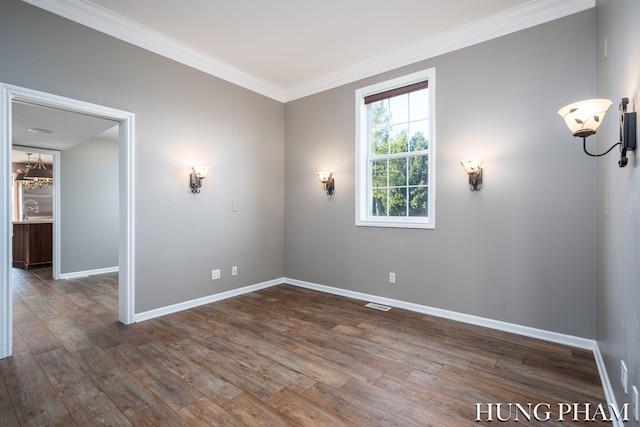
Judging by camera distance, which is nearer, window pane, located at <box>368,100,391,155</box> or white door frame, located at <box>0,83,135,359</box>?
white door frame, located at <box>0,83,135,359</box>

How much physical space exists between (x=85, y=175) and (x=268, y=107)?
3.99 m

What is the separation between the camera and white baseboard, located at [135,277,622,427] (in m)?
2.41

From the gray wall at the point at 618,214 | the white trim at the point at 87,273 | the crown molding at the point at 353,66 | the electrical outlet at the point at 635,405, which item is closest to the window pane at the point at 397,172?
the crown molding at the point at 353,66

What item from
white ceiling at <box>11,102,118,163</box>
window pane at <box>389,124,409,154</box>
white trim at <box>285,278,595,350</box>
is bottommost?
white trim at <box>285,278,595,350</box>

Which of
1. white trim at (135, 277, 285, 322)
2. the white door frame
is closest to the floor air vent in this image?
white trim at (135, 277, 285, 322)

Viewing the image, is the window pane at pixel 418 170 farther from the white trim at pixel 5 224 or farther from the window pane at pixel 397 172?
the white trim at pixel 5 224

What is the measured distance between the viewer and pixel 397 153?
3930 mm

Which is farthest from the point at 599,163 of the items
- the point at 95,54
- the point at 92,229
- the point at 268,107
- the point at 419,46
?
the point at 92,229

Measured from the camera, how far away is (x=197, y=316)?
3527 mm

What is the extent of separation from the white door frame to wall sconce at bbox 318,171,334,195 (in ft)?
7.51

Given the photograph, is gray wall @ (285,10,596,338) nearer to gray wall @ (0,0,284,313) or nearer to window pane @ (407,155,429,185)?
window pane @ (407,155,429,185)

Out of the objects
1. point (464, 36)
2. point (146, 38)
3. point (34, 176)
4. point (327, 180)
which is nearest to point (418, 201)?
point (327, 180)

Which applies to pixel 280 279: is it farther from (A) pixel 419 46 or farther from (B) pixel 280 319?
(A) pixel 419 46

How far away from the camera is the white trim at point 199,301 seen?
11.2ft
